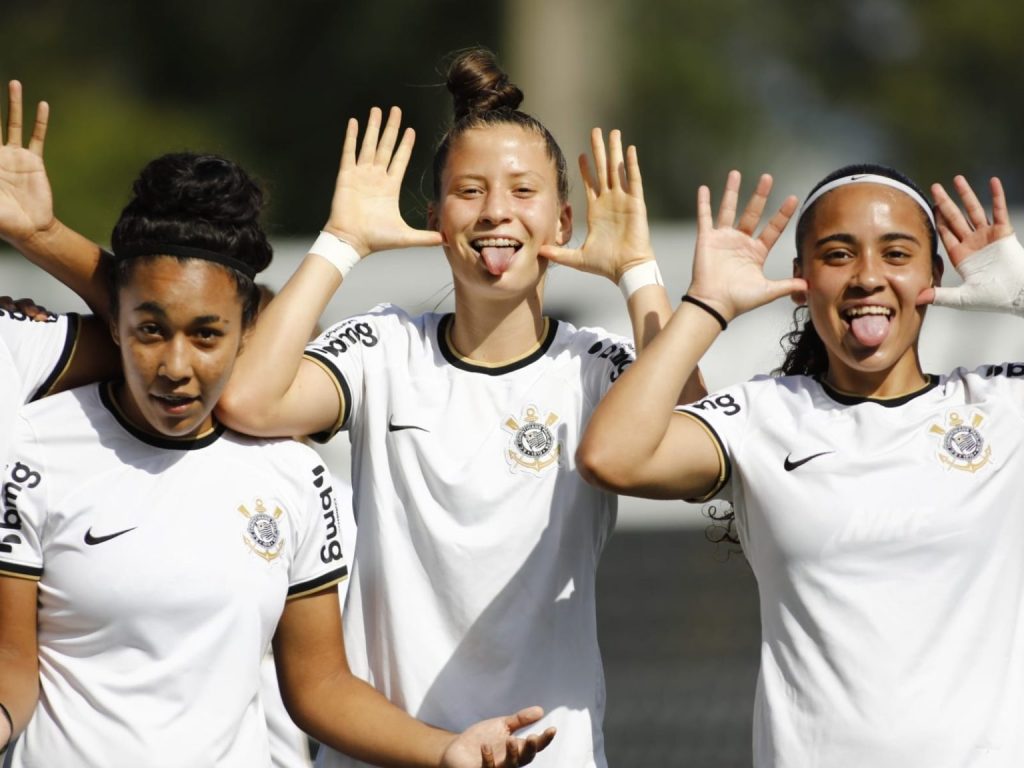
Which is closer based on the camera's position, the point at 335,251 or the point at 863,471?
the point at 863,471

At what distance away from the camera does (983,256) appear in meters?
4.80

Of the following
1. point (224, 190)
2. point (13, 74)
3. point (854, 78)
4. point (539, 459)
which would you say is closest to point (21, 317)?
point (224, 190)

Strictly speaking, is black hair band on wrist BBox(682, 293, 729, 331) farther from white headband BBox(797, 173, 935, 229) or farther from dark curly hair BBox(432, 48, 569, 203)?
dark curly hair BBox(432, 48, 569, 203)

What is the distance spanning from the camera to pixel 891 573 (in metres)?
4.39

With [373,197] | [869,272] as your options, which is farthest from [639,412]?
[373,197]

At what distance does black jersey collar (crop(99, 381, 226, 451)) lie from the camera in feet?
14.3

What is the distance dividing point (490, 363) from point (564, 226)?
1.61ft

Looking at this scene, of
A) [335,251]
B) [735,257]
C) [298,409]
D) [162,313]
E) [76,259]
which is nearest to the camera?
[162,313]

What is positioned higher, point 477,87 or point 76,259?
point 477,87

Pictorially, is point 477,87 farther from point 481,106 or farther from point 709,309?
point 709,309

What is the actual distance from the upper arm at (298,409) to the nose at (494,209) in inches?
24.5

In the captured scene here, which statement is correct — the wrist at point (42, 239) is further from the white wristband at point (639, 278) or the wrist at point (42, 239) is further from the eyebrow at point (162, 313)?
the white wristband at point (639, 278)

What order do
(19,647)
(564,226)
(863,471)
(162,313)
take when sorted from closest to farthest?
1. (19,647)
2. (162,313)
3. (863,471)
4. (564,226)

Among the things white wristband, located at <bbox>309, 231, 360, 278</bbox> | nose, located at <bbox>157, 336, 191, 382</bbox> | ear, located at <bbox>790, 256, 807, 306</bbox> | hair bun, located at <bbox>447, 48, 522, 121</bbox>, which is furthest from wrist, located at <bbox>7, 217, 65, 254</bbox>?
ear, located at <bbox>790, 256, 807, 306</bbox>
